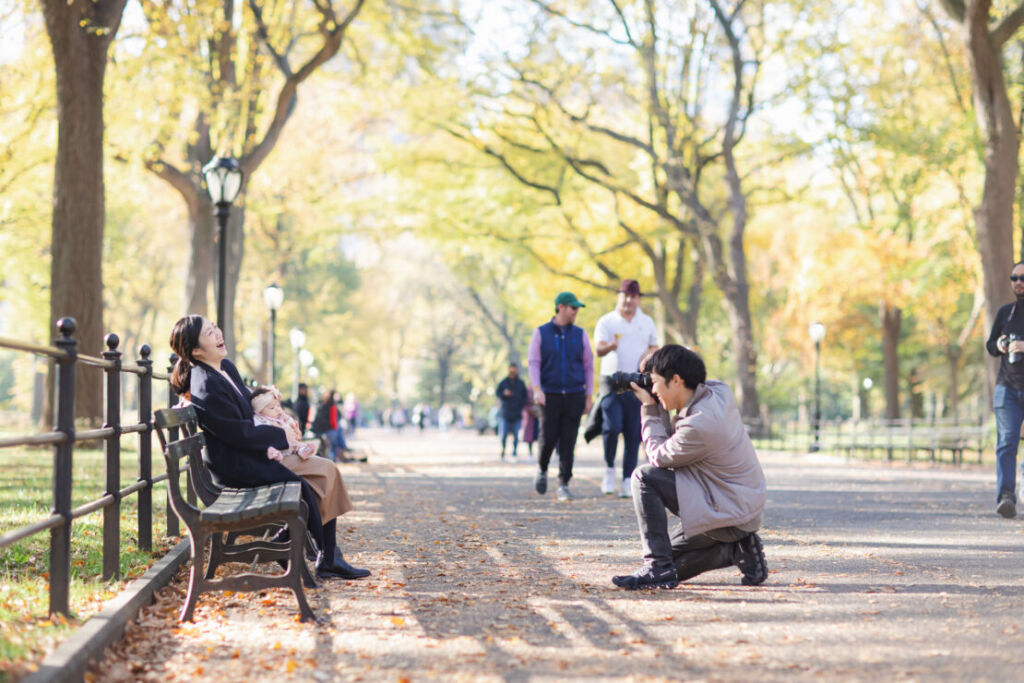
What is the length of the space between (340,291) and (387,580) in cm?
5760

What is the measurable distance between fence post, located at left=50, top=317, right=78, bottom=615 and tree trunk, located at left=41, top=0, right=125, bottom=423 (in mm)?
11874

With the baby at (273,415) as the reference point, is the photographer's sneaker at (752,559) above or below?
below

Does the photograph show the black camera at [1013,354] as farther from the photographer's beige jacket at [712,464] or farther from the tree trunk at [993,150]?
the tree trunk at [993,150]

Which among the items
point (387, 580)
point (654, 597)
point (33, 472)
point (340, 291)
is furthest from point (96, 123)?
point (340, 291)

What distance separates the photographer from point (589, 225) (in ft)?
113

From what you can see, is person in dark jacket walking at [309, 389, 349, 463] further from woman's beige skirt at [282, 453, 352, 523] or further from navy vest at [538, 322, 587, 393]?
woman's beige skirt at [282, 453, 352, 523]

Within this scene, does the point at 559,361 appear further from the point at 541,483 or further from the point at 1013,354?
the point at 1013,354

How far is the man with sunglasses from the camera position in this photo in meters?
9.95

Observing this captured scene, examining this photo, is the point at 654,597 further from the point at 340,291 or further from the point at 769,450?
the point at 340,291

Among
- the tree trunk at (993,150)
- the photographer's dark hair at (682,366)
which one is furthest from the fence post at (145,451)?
the tree trunk at (993,150)

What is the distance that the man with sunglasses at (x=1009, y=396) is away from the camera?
9.95 m

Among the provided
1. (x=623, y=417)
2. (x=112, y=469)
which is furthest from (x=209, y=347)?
(x=623, y=417)

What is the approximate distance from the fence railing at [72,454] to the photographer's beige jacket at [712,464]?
2861mm

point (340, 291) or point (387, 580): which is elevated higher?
point (340, 291)
